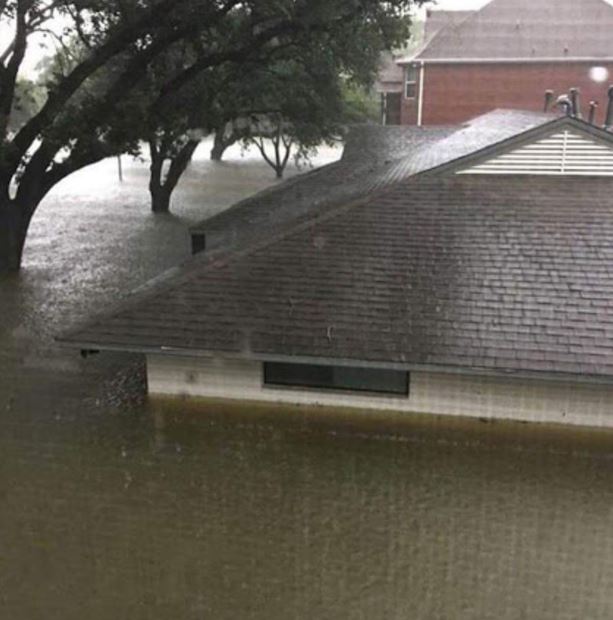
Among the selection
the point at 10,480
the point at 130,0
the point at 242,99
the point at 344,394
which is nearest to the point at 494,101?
the point at 242,99

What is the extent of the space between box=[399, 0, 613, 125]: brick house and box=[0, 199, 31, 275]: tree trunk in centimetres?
2500

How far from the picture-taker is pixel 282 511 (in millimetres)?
7734

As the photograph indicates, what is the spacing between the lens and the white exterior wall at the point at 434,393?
30.7ft

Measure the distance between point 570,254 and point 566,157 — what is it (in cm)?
230

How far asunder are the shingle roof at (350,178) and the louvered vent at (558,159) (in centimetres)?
57

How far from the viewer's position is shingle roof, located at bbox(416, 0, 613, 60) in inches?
1433

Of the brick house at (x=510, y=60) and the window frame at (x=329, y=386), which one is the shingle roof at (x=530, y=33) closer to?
the brick house at (x=510, y=60)

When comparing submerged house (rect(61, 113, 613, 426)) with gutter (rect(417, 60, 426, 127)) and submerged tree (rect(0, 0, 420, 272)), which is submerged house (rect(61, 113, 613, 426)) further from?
gutter (rect(417, 60, 426, 127))

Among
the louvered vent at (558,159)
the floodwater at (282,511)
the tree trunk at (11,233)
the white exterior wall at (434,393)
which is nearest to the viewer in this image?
the floodwater at (282,511)

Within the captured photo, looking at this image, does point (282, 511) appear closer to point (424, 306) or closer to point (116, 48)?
point (424, 306)

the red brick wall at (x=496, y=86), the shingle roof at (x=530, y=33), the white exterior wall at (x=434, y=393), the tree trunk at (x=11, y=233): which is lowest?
the white exterior wall at (x=434, y=393)

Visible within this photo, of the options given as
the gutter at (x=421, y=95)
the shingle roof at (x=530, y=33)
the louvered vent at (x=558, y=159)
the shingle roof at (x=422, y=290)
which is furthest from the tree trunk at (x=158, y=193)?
the louvered vent at (x=558, y=159)

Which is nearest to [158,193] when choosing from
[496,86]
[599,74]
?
[496,86]

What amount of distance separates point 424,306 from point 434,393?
1.21m
